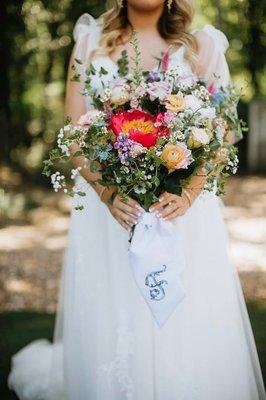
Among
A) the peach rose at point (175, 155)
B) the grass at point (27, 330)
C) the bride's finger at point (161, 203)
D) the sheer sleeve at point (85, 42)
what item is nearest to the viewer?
the peach rose at point (175, 155)

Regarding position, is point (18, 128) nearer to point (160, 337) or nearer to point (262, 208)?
point (262, 208)

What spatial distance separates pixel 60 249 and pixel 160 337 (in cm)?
418

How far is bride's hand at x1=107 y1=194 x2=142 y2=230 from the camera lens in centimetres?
262

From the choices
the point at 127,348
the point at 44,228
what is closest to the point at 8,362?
the point at 127,348

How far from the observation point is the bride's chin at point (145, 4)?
2936 millimetres

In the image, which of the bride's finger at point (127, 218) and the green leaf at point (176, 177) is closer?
the green leaf at point (176, 177)

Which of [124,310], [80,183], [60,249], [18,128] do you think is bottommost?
[124,310]

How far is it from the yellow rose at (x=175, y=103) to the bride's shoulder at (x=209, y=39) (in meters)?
0.70

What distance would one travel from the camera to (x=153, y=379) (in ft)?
9.84

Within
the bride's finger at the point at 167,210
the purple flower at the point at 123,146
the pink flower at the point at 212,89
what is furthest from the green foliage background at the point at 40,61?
the purple flower at the point at 123,146

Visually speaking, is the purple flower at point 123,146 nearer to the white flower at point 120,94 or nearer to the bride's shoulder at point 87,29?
the white flower at point 120,94

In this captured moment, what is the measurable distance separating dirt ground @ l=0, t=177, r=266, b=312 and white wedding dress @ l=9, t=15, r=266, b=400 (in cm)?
228

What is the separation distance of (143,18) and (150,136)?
93cm

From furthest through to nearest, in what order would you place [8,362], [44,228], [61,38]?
[61,38] → [44,228] → [8,362]
